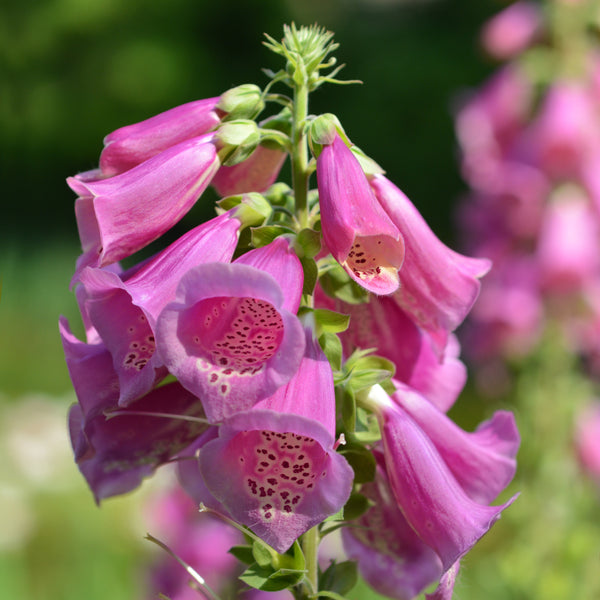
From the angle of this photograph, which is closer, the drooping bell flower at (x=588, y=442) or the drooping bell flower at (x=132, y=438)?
the drooping bell flower at (x=132, y=438)

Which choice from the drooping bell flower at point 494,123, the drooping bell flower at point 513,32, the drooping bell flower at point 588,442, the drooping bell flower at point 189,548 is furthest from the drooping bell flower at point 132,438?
the drooping bell flower at point 513,32

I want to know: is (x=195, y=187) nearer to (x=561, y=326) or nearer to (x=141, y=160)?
(x=141, y=160)

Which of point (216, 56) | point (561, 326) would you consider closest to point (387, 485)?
point (561, 326)

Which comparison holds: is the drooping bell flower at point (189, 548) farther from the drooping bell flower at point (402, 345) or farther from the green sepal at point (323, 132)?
the green sepal at point (323, 132)

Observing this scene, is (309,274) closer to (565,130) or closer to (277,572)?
(277,572)

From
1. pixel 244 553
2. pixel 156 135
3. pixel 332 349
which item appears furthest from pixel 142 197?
pixel 244 553

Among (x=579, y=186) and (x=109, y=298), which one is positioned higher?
(x=109, y=298)

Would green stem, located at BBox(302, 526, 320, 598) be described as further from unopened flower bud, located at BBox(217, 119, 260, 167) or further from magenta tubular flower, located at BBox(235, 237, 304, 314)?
unopened flower bud, located at BBox(217, 119, 260, 167)
